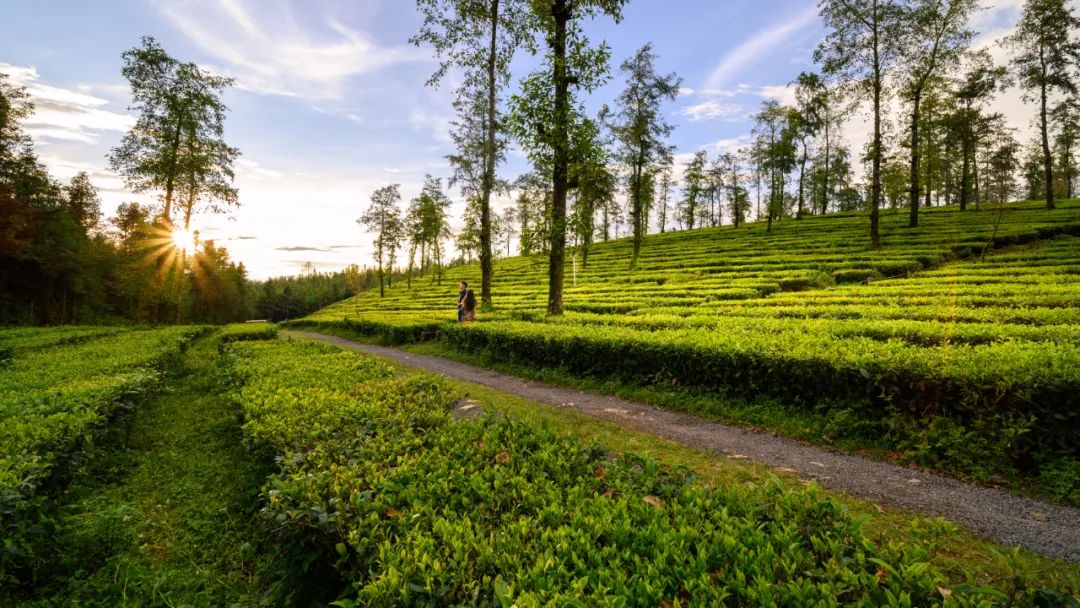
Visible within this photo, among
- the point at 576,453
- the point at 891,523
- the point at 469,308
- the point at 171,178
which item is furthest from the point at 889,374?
the point at 171,178

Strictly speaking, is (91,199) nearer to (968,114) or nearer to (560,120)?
(560,120)

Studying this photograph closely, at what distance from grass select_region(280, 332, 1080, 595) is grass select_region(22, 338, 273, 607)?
118 inches

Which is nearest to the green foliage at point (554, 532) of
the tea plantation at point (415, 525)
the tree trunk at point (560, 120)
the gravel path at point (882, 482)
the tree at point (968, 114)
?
the tea plantation at point (415, 525)

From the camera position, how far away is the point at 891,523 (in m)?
3.99

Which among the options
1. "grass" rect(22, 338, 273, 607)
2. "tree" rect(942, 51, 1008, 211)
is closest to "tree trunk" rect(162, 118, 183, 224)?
"grass" rect(22, 338, 273, 607)

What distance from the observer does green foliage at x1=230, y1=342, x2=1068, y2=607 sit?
2.14m

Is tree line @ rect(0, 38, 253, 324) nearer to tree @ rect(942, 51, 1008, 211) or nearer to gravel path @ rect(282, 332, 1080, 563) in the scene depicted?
gravel path @ rect(282, 332, 1080, 563)

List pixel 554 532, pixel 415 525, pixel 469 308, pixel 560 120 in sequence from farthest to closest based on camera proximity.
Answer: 1. pixel 469 308
2. pixel 560 120
3. pixel 415 525
4. pixel 554 532

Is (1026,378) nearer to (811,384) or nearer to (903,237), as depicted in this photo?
(811,384)

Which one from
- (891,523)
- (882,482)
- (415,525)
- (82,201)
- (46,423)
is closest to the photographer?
(415,525)

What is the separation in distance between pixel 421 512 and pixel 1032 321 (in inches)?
533

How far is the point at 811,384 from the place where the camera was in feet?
23.5

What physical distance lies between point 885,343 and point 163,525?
11172 millimetres

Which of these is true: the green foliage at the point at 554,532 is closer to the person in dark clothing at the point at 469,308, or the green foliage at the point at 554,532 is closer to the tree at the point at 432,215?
the person in dark clothing at the point at 469,308
